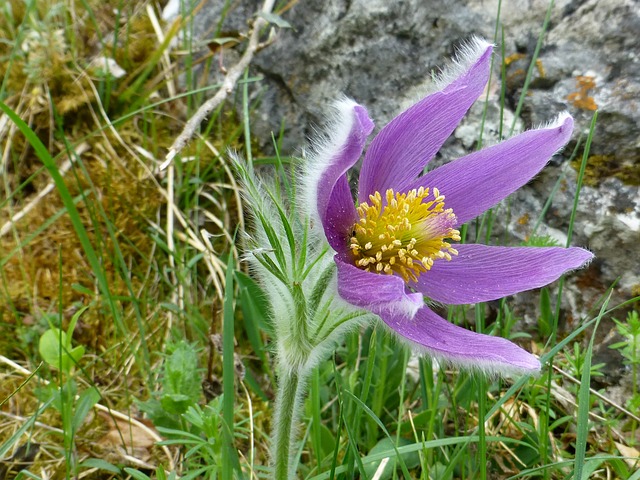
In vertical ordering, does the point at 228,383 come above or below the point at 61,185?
below

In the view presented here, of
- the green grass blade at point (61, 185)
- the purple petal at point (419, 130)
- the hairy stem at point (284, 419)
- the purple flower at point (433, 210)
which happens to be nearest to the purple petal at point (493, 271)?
the purple flower at point (433, 210)

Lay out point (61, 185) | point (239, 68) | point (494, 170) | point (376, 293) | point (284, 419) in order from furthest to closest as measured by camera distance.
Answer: point (239, 68)
point (61, 185)
point (494, 170)
point (284, 419)
point (376, 293)

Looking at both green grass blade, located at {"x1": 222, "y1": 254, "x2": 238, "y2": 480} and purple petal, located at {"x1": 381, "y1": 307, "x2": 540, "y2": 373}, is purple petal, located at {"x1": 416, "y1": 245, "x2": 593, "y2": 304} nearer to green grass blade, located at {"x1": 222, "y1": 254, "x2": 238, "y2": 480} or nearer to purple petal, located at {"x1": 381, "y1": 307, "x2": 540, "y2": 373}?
purple petal, located at {"x1": 381, "y1": 307, "x2": 540, "y2": 373}

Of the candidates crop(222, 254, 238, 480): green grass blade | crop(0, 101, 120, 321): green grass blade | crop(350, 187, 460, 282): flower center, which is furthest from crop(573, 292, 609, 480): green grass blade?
crop(0, 101, 120, 321): green grass blade

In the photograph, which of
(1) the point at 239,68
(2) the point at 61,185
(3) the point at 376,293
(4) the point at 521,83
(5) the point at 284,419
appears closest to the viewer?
(3) the point at 376,293

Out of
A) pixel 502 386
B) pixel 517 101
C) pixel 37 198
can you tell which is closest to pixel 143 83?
pixel 37 198

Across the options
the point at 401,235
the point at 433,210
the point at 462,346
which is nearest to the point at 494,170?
the point at 433,210

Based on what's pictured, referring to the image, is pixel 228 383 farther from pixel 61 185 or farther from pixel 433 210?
pixel 61 185
